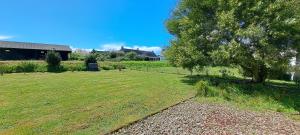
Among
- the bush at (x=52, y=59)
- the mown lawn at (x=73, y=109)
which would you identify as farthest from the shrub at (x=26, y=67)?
the mown lawn at (x=73, y=109)

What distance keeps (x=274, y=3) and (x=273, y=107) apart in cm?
1095

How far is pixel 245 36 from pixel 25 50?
43275 millimetres

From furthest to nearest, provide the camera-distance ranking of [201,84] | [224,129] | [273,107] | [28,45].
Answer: [28,45], [201,84], [273,107], [224,129]

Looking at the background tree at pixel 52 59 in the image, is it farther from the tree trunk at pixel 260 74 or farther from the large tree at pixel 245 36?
the tree trunk at pixel 260 74

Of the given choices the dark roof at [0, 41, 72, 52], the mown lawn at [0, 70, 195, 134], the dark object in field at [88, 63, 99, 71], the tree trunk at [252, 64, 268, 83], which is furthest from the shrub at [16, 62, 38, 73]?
the tree trunk at [252, 64, 268, 83]

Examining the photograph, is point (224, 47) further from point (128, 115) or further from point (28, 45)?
point (28, 45)

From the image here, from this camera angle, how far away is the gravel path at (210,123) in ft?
35.6

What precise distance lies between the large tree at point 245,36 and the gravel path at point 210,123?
9.41 meters

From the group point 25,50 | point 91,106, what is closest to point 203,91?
point 91,106

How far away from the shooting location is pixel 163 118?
12.6m

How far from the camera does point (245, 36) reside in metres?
23.5

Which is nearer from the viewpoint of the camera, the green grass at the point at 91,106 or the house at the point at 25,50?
the green grass at the point at 91,106

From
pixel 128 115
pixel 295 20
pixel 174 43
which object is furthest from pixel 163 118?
pixel 174 43

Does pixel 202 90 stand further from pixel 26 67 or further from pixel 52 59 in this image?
pixel 26 67
